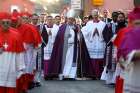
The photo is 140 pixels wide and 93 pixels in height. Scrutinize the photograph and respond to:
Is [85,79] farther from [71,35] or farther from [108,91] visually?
[108,91]

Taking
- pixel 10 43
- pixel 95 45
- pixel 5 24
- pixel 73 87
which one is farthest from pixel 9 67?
pixel 95 45

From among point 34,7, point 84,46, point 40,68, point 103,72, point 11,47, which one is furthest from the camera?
point 34,7

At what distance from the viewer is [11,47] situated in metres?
10.4

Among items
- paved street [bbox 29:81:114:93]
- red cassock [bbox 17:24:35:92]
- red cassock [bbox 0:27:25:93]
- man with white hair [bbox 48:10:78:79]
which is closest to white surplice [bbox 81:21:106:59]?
man with white hair [bbox 48:10:78:79]

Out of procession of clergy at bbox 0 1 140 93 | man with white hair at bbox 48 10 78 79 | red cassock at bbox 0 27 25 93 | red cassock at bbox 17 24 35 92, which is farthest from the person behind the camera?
man with white hair at bbox 48 10 78 79

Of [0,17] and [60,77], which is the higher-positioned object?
[0,17]

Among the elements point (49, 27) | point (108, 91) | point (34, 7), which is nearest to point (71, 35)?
point (49, 27)

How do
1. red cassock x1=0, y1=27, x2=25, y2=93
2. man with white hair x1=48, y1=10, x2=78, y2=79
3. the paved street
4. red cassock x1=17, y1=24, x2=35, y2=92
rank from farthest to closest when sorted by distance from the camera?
man with white hair x1=48, y1=10, x2=78, y2=79 → the paved street → red cassock x1=17, y1=24, x2=35, y2=92 → red cassock x1=0, y1=27, x2=25, y2=93

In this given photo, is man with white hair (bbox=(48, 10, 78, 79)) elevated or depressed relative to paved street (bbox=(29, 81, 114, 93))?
elevated

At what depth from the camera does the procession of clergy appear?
1050 cm

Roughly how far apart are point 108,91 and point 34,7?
1455 centimetres

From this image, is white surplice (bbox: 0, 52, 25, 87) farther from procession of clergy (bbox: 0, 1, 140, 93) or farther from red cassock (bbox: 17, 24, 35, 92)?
red cassock (bbox: 17, 24, 35, 92)

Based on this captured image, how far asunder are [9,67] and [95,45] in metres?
7.90

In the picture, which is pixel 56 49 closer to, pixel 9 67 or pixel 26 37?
pixel 26 37
